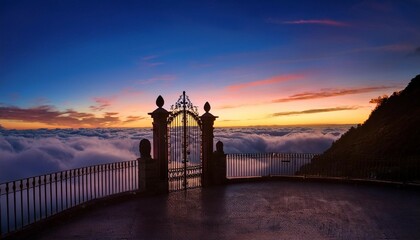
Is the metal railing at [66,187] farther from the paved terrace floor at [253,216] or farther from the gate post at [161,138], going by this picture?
the gate post at [161,138]

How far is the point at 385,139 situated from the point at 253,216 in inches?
1253

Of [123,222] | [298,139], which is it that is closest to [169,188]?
[123,222]

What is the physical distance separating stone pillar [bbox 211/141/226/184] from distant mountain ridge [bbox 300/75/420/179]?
31.6 feet

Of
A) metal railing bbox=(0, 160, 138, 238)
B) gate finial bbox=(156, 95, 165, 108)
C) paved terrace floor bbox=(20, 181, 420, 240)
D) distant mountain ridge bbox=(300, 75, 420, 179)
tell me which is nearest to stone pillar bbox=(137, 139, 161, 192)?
metal railing bbox=(0, 160, 138, 238)

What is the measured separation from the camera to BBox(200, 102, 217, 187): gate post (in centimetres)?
1568

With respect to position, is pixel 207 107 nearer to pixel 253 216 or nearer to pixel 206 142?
pixel 206 142

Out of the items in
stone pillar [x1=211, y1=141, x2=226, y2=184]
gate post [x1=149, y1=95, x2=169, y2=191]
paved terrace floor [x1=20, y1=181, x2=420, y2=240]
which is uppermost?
gate post [x1=149, y1=95, x2=169, y2=191]

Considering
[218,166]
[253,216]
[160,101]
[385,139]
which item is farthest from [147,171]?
[385,139]

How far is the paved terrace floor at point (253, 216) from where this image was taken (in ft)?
27.5

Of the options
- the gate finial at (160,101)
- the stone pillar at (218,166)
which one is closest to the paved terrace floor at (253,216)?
the stone pillar at (218,166)

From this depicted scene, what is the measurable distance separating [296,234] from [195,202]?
4584 millimetres

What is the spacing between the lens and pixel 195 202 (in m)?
12.1

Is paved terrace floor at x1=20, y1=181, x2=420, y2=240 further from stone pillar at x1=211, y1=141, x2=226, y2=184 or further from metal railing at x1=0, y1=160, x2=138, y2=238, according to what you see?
stone pillar at x1=211, y1=141, x2=226, y2=184

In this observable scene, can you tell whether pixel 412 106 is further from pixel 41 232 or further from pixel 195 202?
pixel 41 232
